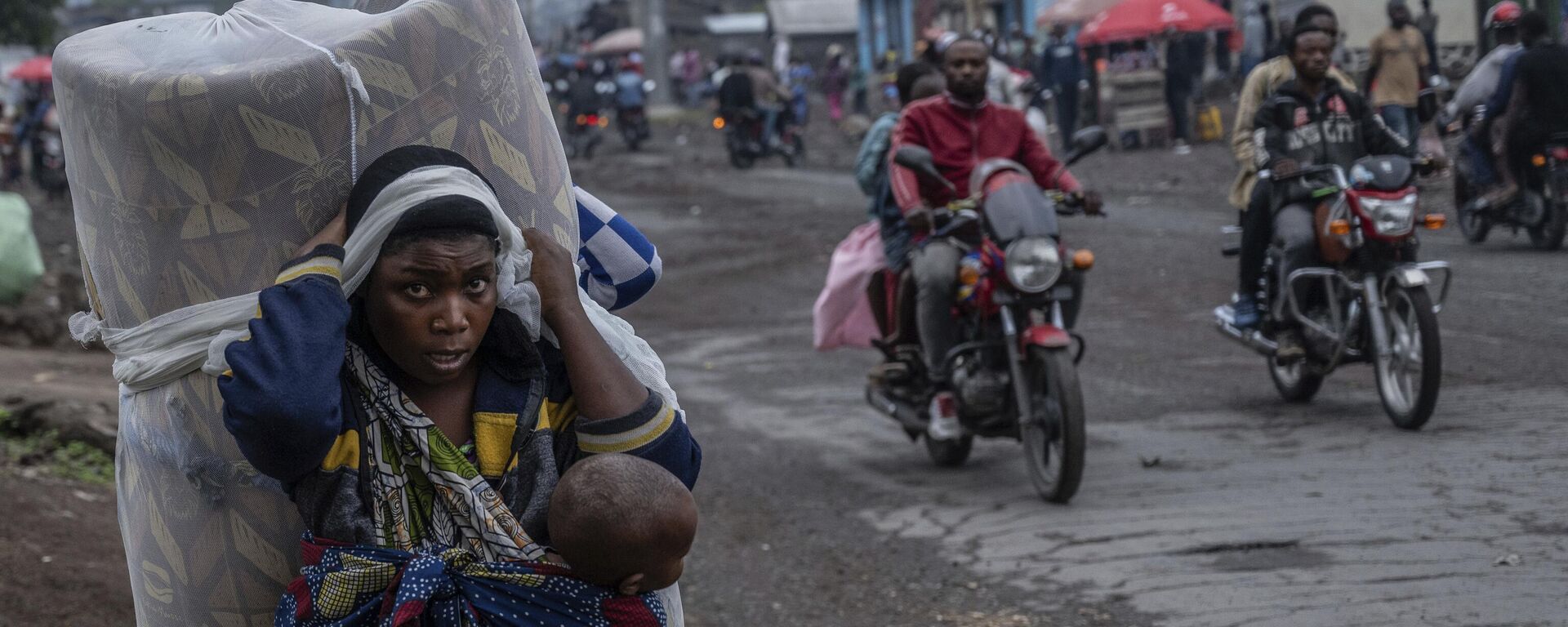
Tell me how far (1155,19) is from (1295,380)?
1435cm

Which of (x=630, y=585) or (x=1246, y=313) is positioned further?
(x=1246, y=313)

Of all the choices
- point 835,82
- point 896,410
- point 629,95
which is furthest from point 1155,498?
point 835,82

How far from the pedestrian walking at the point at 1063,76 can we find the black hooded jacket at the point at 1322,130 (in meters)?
15.2

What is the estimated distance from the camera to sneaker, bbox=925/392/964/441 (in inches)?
253

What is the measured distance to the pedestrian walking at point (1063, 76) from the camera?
2292cm

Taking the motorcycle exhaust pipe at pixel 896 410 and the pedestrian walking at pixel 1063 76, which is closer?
the motorcycle exhaust pipe at pixel 896 410

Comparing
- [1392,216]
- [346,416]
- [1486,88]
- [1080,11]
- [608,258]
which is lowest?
[1486,88]

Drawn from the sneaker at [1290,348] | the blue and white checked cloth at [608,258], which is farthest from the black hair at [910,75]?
the blue and white checked cloth at [608,258]

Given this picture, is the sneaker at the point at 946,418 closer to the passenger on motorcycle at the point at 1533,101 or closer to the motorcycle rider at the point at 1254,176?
the motorcycle rider at the point at 1254,176

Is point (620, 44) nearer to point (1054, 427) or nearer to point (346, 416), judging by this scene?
point (1054, 427)

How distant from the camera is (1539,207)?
1154cm

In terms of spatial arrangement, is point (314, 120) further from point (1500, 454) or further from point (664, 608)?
point (1500, 454)

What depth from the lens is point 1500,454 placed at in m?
5.93

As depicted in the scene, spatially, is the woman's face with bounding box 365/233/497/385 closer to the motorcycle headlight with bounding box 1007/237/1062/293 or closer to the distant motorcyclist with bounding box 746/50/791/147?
the motorcycle headlight with bounding box 1007/237/1062/293
